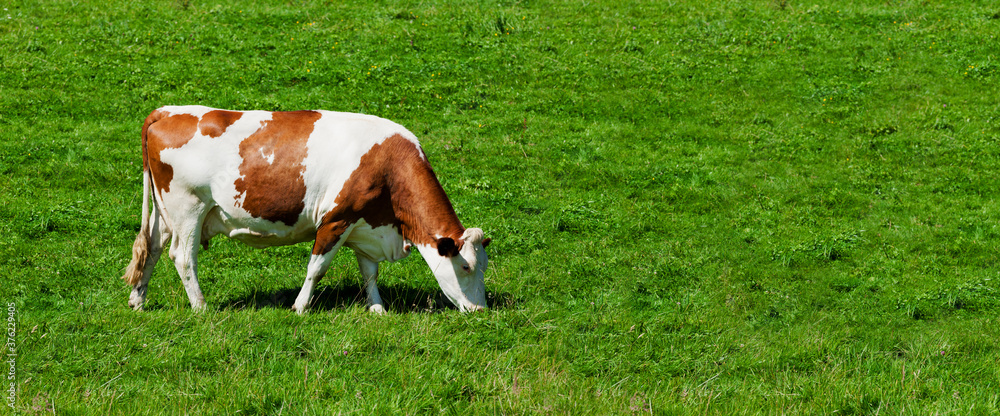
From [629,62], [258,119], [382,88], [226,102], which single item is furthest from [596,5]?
[258,119]

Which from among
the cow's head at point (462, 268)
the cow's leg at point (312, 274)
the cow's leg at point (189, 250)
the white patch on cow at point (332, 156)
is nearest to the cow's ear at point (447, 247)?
the cow's head at point (462, 268)

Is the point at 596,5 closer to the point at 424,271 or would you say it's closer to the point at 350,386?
the point at 424,271

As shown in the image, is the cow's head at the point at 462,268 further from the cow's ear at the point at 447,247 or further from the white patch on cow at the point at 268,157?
the white patch on cow at the point at 268,157

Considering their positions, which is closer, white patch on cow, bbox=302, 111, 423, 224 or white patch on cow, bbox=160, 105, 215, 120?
white patch on cow, bbox=302, 111, 423, 224

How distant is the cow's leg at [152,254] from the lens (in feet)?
28.6

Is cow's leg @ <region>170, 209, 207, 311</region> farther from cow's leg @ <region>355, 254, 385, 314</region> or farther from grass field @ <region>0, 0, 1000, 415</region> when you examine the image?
cow's leg @ <region>355, 254, 385, 314</region>

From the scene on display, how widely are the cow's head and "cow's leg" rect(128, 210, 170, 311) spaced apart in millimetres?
2820

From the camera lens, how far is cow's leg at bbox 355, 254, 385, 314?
8.91 m

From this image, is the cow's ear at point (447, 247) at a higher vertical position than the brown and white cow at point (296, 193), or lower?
lower

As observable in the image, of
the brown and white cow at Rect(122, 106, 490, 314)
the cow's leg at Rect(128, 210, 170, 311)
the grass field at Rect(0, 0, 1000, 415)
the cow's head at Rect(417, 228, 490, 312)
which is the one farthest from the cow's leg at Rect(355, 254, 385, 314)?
the cow's leg at Rect(128, 210, 170, 311)

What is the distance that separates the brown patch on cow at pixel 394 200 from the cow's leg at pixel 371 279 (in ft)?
1.77

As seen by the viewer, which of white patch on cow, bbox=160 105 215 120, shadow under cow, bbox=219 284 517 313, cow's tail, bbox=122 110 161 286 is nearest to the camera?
cow's tail, bbox=122 110 161 286

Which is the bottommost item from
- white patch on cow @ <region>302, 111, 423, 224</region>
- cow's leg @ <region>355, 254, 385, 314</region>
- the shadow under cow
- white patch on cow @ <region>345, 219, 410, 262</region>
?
the shadow under cow

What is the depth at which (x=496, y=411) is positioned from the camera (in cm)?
607
